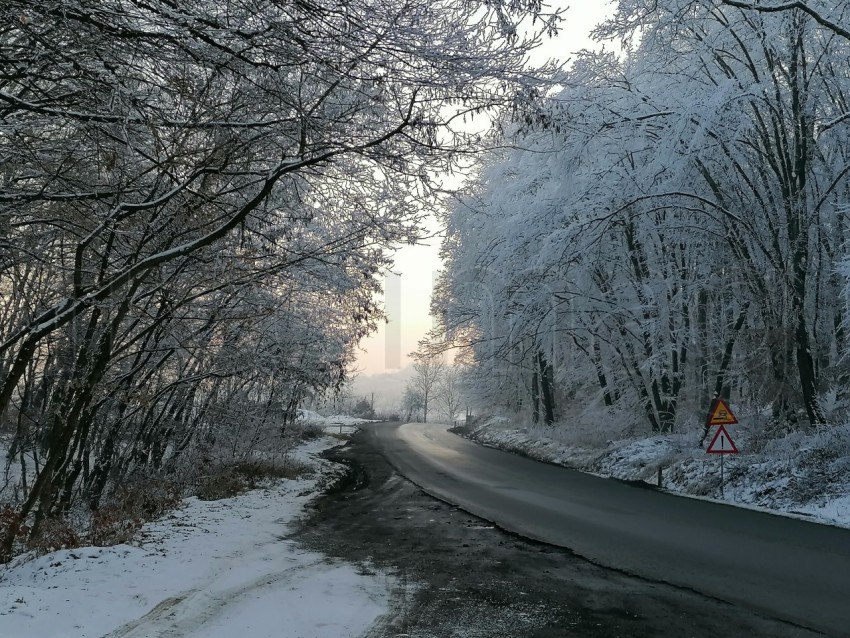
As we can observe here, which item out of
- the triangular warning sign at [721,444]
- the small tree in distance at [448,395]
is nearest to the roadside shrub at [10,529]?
the triangular warning sign at [721,444]

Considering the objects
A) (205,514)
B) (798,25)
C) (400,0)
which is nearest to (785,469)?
(798,25)

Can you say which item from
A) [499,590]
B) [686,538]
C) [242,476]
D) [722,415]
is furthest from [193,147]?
[722,415]

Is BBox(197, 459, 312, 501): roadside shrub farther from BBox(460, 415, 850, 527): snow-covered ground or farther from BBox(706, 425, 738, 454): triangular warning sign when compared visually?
BBox(706, 425, 738, 454): triangular warning sign

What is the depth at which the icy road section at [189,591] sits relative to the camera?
4621 mm

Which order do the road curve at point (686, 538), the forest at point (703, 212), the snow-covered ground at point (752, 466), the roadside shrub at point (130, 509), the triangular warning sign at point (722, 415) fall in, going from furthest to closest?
the forest at point (703, 212)
the triangular warning sign at point (722, 415)
the snow-covered ground at point (752, 466)
the roadside shrub at point (130, 509)
the road curve at point (686, 538)

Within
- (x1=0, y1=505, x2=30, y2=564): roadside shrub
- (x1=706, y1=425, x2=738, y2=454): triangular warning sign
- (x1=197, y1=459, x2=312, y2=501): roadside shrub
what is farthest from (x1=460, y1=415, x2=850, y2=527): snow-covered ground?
(x1=0, y1=505, x2=30, y2=564): roadside shrub

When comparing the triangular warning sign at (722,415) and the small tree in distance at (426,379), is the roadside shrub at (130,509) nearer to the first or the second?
the triangular warning sign at (722,415)

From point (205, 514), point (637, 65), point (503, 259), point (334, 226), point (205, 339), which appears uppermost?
point (637, 65)

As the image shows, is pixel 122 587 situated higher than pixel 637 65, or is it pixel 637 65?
pixel 637 65

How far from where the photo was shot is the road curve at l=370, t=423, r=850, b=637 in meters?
5.91

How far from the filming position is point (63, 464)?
8.42m

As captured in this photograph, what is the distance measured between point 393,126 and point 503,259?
45.4ft

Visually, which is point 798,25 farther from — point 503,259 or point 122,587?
point 122,587

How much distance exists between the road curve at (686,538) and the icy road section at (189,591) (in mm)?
3217
